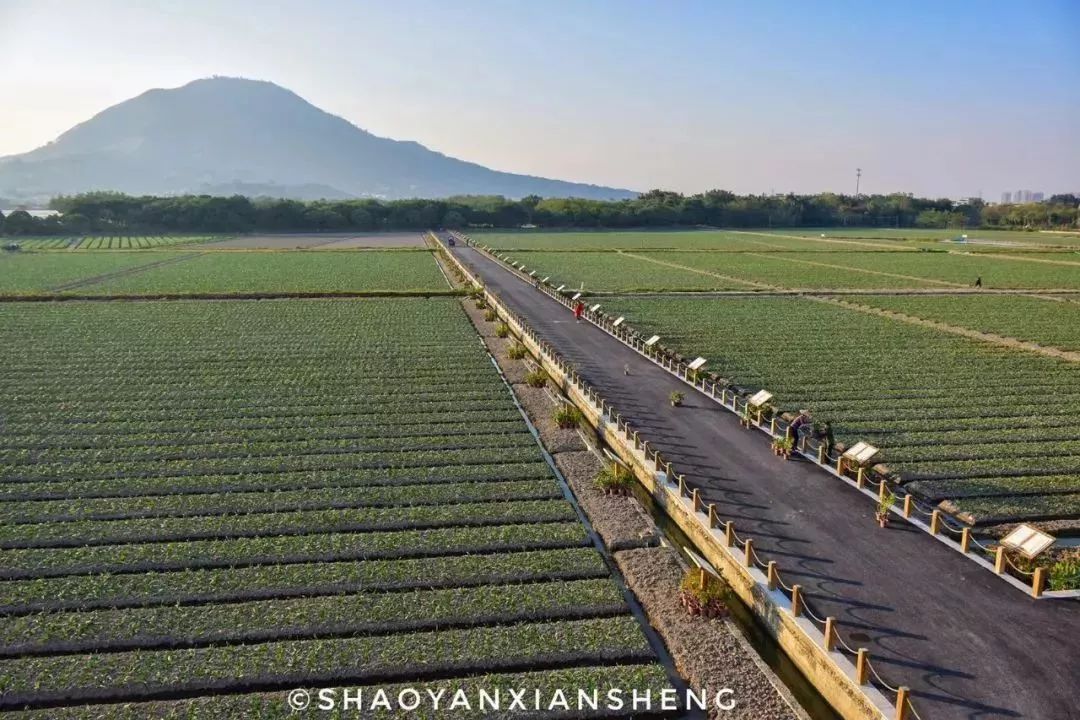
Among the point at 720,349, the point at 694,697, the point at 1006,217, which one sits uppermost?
the point at 1006,217

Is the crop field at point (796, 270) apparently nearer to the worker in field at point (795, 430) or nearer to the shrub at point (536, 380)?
the shrub at point (536, 380)

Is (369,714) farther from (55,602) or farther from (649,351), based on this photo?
(649,351)

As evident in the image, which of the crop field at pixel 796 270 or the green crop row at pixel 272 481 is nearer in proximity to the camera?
the green crop row at pixel 272 481

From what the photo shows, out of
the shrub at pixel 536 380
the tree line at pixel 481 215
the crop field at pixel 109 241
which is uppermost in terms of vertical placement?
the tree line at pixel 481 215

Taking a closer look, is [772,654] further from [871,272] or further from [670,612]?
[871,272]

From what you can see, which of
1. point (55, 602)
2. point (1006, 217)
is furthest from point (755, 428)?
point (1006, 217)

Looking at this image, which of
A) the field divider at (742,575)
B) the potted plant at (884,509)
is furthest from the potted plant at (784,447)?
the potted plant at (884,509)

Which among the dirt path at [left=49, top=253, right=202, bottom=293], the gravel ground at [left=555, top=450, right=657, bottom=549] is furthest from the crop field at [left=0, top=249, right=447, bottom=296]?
the gravel ground at [left=555, top=450, right=657, bottom=549]
